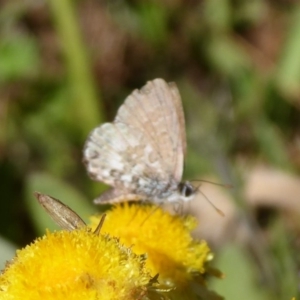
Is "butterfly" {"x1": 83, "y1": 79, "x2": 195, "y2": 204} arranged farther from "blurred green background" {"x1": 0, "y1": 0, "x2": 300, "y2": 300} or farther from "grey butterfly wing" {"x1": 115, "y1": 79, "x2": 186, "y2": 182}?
"blurred green background" {"x1": 0, "y1": 0, "x2": 300, "y2": 300}

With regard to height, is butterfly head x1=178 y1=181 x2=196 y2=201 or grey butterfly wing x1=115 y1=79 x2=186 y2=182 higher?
grey butterfly wing x1=115 y1=79 x2=186 y2=182

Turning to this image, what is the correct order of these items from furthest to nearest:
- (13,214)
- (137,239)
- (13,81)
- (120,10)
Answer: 1. (120,10)
2. (13,81)
3. (13,214)
4. (137,239)

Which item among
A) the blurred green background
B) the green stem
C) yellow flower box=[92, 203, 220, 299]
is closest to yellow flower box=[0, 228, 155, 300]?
yellow flower box=[92, 203, 220, 299]

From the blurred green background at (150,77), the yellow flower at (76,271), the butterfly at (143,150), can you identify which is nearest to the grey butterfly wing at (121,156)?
the butterfly at (143,150)

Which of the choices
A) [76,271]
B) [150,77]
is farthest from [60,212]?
[150,77]

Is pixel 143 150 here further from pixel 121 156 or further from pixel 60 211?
pixel 60 211

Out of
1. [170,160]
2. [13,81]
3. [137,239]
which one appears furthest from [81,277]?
[13,81]

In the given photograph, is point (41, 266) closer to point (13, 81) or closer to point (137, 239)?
point (137, 239)
